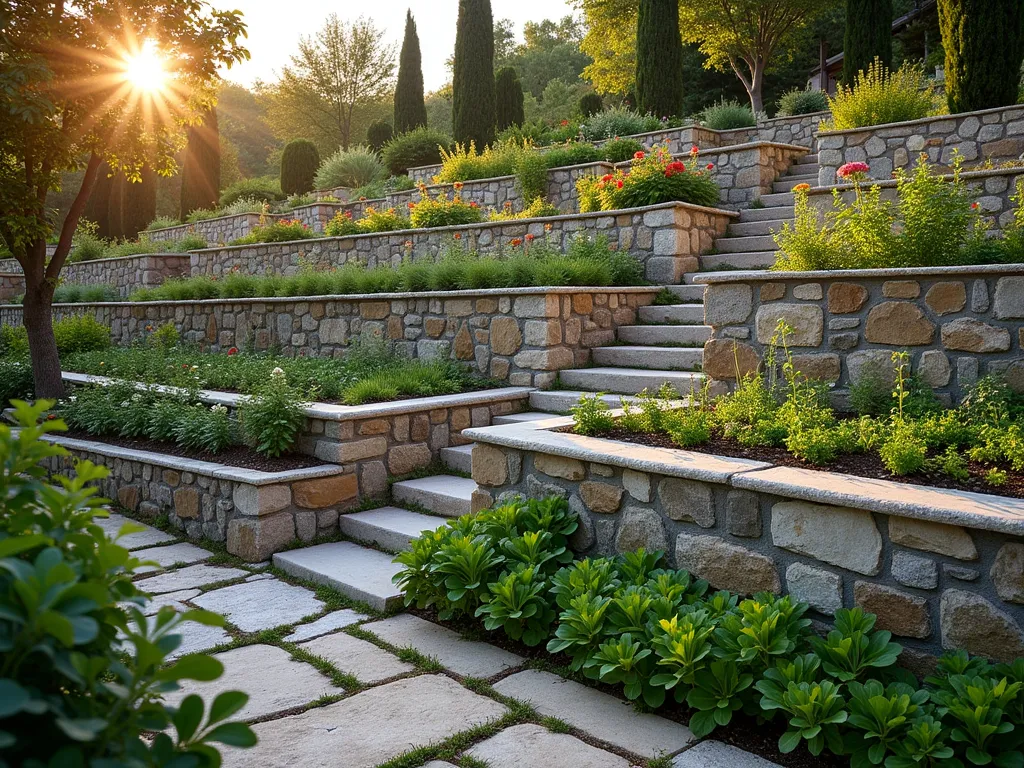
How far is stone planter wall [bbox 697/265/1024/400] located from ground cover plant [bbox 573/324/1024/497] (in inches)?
3.9

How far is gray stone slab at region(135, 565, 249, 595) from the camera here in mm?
4281

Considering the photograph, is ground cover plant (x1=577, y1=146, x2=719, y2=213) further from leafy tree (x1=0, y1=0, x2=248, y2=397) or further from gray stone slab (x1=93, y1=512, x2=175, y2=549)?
gray stone slab (x1=93, y1=512, x2=175, y2=549)

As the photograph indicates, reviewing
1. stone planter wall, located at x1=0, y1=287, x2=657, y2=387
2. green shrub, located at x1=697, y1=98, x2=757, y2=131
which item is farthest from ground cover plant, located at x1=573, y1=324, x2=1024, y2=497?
green shrub, located at x1=697, y1=98, x2=757, y2=131

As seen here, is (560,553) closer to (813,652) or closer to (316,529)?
(813,652)

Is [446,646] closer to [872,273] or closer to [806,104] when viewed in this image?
[872,273]

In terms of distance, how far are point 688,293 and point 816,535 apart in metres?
4.18

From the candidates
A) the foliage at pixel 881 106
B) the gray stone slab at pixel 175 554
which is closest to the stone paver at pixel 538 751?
the gray stone slab at pixel 175 554

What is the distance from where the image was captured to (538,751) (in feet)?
8.41

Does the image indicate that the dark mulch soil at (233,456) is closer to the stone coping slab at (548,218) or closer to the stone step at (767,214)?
the stone coping slab at (548,218)

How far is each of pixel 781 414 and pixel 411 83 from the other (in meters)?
18.7

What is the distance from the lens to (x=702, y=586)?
311cm

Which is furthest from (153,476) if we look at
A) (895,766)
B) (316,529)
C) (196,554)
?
(895,766)

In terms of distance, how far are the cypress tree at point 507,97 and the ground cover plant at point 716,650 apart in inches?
700

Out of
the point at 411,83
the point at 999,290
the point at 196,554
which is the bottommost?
the point at 196,554
